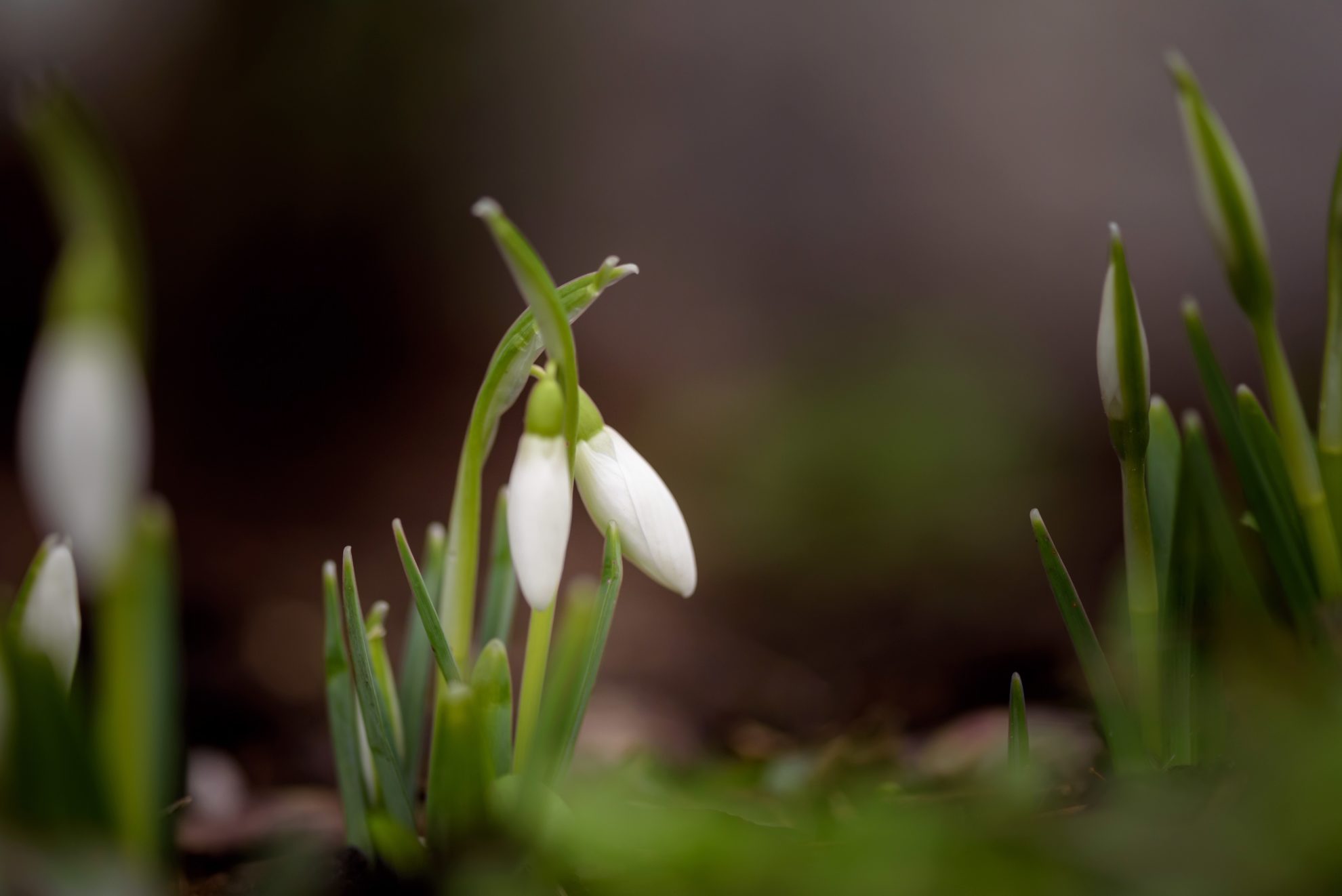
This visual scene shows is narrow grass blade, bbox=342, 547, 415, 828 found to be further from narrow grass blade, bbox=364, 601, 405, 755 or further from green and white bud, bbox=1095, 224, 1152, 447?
green and white bud, bbox=1095, 224, 1152, 447

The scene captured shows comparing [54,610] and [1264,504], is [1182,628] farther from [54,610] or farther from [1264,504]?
[54,610]

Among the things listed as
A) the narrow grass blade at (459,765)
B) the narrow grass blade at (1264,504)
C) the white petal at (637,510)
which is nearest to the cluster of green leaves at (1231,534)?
the narrow grass blade at (1264,504)

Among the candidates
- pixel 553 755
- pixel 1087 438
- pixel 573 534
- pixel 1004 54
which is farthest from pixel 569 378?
pixel 1004 54

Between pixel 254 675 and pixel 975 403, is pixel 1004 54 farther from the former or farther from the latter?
pixel 254 675

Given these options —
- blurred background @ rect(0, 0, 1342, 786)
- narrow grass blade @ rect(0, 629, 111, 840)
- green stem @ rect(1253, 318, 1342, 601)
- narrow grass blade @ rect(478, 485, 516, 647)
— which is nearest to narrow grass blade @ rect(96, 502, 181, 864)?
narrow grass blade @ rect(0, 629, 111, 840)

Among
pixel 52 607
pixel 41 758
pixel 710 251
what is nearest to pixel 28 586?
pixel 52 607
